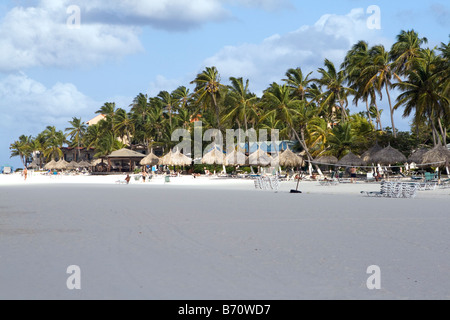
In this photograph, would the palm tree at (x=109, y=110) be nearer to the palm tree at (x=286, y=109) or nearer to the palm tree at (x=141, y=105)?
the palm tree at (x=141, y=105)

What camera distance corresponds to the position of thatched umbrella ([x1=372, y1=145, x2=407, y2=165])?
34500 millimetres

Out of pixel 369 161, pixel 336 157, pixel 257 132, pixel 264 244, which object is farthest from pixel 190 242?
pixel 257 132

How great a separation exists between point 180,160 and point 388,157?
23680 mm

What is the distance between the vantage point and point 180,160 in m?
52.1

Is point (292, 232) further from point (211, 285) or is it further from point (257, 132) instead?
point (257, 132)

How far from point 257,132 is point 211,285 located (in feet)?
160

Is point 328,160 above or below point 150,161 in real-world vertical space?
below

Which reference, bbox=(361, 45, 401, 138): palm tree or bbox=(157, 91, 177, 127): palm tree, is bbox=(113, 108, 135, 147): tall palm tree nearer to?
bbox=(157, 91, 177, 127): palm tree

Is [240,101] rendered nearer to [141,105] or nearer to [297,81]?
[297,81]

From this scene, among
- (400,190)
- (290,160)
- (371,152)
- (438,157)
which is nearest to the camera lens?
(400,190)

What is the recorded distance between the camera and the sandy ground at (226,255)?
520 centimetres

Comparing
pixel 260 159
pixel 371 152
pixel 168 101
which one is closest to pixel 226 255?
pixel 371 152

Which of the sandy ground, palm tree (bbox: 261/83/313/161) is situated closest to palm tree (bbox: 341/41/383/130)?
palm tree (bbox: 261/83/313/161)

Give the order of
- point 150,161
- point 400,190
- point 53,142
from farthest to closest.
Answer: point 53,142, point 150,161, point 400,190
